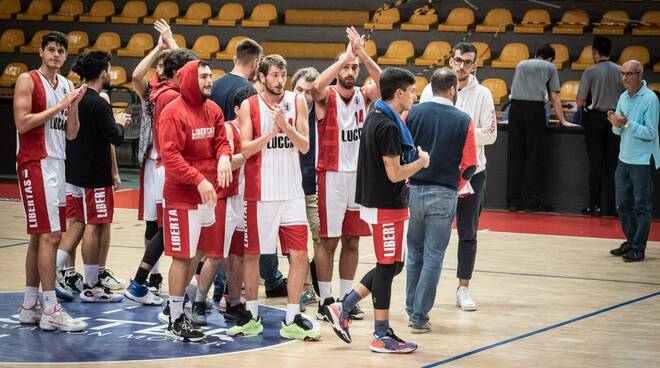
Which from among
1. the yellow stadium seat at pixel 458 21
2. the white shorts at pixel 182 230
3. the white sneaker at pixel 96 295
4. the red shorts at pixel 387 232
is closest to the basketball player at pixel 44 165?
the white shorts at pixel 182 230

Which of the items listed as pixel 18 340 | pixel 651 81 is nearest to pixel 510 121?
pixel 651 81

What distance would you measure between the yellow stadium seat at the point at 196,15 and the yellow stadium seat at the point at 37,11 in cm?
279

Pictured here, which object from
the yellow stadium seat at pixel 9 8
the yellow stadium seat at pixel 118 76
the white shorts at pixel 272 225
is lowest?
the white shorts at pixel 272 225

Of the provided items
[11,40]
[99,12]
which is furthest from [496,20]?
[11,40]

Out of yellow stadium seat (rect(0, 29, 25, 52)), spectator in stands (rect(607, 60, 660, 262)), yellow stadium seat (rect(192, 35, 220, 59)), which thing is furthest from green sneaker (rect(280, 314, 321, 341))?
yellow stadium seat (rect(0, 29, 25, 52))

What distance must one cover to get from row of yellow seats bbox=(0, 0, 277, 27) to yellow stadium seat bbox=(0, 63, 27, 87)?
4.69 ft

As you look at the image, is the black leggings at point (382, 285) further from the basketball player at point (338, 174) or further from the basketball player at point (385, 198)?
the basketball player at point (338, 174)

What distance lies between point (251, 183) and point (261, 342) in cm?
101

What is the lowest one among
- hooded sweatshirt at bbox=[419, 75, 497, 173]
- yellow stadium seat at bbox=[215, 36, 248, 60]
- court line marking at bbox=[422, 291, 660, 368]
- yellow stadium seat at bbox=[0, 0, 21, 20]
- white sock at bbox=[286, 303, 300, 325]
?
court line marking at bbox=[422, 291, 660, 368]

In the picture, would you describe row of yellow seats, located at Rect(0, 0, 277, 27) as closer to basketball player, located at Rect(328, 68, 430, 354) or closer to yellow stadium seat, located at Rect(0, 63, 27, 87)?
yellow stadium seat, located at Rect(0, 63, 27, 87)

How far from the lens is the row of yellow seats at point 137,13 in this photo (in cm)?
1998

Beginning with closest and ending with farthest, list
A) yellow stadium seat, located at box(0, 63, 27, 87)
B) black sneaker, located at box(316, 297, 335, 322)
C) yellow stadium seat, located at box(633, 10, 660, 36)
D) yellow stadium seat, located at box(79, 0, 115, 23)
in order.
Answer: black sneaker, located at box(316, 297, 335, 322) < yellow stadium seat, located at box(633, 10, 660, 36) < yellow stadium seat, located at box(0, 63, 27, 87) < yellow stadium seat, located at box(79, 0, 115, 23)

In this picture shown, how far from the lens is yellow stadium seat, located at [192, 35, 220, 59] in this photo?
19.4m

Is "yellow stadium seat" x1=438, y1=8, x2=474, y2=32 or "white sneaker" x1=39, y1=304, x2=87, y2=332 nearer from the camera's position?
"white sneaker" x1=39, y1=304, x2=87, y2=332
